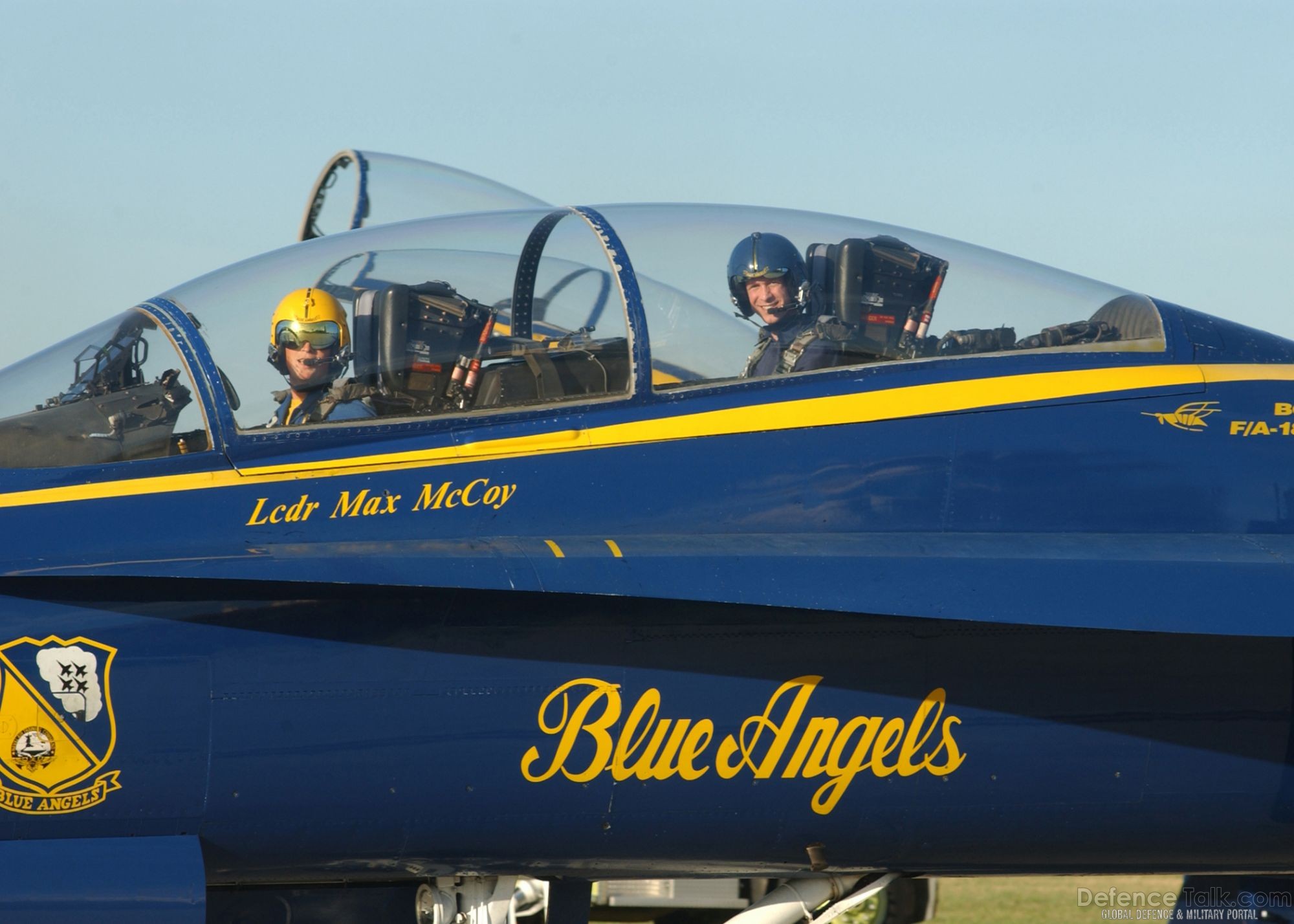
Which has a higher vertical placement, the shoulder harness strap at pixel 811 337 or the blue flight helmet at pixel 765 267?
the blue flight helmet at pixel 765 267

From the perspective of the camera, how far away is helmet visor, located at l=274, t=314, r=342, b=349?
17.2ft

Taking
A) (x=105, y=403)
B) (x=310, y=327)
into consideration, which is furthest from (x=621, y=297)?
(x=105, y=403)

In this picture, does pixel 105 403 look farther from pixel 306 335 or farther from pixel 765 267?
pixel 765 267

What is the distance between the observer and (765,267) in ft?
18.9

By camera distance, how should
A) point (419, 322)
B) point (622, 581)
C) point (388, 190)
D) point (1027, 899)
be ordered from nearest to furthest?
point (622, 581) < point (419, 322) < point (388, 190) < point (1027, 899)

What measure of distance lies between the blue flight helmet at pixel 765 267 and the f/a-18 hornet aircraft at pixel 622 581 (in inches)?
0.7

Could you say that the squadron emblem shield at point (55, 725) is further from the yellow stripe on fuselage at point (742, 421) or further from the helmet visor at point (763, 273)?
the helmet visor at point (763, 273)

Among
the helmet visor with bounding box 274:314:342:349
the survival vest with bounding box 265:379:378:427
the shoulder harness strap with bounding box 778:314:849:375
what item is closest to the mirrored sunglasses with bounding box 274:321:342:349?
the helmet visor with bounding box 274:314:342:349

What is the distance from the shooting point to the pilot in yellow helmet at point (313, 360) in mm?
5141

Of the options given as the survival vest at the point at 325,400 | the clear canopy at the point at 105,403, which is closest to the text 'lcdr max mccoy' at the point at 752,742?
the survival vest at the point at 325,400

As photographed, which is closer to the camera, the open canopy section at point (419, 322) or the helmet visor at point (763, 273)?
the open canopy section at point (419, 322)

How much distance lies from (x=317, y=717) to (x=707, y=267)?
2.29 metres

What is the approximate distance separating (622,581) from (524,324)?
4.66 feet

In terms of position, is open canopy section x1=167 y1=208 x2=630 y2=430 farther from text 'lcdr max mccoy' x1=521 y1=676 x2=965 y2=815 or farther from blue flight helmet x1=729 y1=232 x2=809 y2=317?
text 'lcdr max mccoy' x1=521 y1=676 x2=965 y2=815
